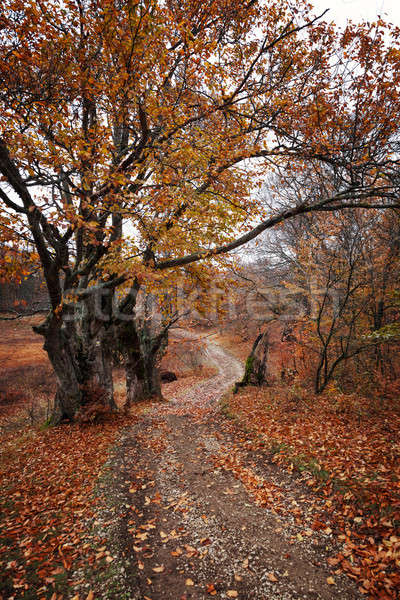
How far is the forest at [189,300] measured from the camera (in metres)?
3.82

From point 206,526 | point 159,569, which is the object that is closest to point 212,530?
point 206,526

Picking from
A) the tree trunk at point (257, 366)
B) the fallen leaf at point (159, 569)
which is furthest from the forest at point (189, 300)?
the tree trunk at point (257, 366)

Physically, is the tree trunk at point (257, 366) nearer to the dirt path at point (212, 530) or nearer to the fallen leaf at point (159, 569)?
the dirt path at point (212, 530)

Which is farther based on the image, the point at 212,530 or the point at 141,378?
the point at 141,378

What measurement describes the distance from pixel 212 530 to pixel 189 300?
676 cm

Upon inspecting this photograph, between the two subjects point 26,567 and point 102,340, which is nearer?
point 26,567

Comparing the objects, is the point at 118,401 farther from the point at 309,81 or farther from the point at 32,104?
the point at 309,81

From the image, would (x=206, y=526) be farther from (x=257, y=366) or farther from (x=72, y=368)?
(x=257, y=366)

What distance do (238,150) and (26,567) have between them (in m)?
8.46

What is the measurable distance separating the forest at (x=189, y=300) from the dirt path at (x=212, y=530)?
0.03 meters

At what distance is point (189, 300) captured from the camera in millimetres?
10094

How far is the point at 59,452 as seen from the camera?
7.23 meters

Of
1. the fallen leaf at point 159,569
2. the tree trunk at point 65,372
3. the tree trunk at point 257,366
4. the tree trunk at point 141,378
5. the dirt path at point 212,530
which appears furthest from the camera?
the tree trunk at point 141,378

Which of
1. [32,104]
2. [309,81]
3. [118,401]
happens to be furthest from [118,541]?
[118,401]
